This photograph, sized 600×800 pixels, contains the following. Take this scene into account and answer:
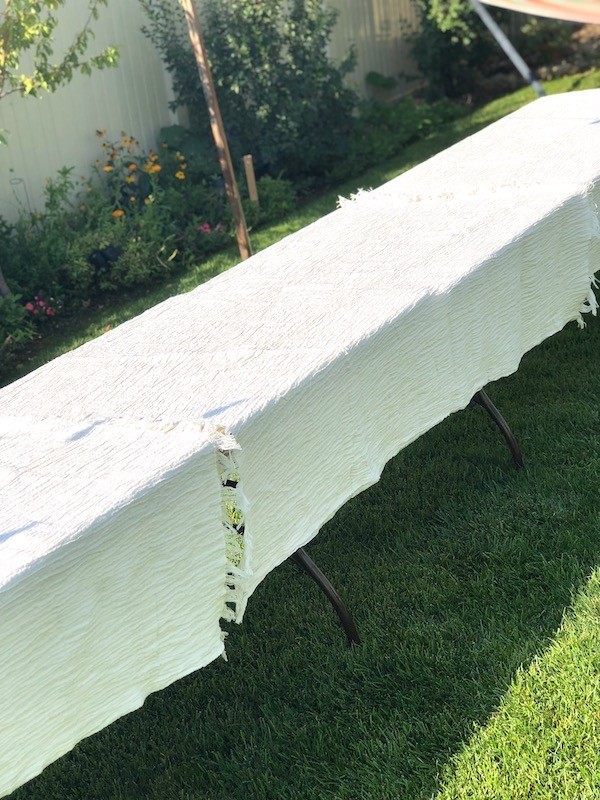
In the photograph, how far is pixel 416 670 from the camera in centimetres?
228

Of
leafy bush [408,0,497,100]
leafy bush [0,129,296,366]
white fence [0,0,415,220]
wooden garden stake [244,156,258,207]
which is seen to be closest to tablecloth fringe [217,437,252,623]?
leafy bush [0,129,296,366]

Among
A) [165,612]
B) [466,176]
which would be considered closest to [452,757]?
[165,612]

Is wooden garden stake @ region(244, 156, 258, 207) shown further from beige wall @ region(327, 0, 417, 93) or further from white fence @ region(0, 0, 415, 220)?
beige wall @ region(327, 0, 417, 93)

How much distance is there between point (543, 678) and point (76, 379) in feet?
4.26

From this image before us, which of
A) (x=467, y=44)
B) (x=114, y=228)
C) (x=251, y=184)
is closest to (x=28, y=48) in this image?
(x=114, y=228)

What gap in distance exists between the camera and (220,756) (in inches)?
85.5

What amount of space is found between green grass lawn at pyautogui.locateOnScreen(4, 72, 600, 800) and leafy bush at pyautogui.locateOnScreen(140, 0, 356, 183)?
4546 mm

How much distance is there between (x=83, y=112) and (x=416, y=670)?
5282 millimetres

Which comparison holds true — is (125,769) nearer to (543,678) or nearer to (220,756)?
(220,756)

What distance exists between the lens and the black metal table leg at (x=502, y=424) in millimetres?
2889

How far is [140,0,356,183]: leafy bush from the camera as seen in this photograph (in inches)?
270

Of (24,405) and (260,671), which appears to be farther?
(260,671)

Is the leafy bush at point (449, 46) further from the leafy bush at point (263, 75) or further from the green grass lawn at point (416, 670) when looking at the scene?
the green grass lawn at point (416, 670)

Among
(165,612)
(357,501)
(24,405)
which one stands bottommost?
(357,501)
